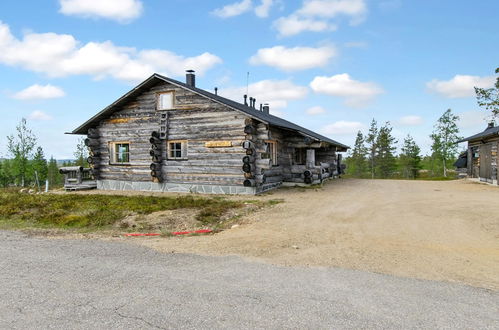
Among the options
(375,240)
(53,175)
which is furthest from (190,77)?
(53,175)

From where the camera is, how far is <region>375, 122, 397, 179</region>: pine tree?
1781 inches

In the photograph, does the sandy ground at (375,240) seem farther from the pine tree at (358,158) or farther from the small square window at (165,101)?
the pine tree at (358,158)

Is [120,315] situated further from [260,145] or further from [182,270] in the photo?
[260,145]

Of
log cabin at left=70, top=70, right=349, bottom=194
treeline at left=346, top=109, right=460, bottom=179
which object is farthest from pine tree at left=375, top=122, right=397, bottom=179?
log cabin at left=70, top=70, right=349, bottom=194

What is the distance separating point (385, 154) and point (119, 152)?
→ 38.4m

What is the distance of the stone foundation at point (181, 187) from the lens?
15.3 meters

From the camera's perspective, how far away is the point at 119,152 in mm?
18812

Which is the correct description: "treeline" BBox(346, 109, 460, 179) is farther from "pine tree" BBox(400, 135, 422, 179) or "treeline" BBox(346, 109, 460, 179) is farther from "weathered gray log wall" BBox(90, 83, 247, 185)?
"weathered gray log wall" BBox(90, 83, 247, 185)

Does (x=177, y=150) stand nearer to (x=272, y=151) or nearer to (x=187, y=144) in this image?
(x=187, y=144)

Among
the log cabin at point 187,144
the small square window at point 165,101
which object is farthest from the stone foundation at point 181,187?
the small square window at point 165,101

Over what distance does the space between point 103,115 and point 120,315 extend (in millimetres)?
16860

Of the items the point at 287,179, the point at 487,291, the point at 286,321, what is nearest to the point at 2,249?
the point at 286,321

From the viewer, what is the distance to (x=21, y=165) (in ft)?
121

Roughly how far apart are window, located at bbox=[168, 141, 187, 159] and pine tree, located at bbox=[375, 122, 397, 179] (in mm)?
36478
